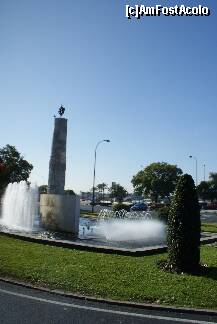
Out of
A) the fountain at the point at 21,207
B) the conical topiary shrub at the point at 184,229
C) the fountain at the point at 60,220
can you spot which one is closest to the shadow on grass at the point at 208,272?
the conical topiary shrub at the point at 184,229

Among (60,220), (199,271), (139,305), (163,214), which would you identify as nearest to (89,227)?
(60,220)

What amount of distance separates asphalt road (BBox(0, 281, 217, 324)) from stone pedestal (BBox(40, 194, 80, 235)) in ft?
40.0

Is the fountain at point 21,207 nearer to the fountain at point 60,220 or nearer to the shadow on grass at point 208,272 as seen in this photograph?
the fountain at point 60,220

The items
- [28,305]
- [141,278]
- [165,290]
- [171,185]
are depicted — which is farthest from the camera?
[171,185]

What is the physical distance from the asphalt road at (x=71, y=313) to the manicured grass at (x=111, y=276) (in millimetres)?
523

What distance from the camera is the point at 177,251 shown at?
11250 mm

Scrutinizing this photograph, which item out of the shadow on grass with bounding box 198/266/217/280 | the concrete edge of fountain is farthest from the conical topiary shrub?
the concrete edge of fountain

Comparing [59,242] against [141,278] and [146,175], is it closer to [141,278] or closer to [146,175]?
[141,278]

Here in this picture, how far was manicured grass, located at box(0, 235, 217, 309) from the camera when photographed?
348 inches

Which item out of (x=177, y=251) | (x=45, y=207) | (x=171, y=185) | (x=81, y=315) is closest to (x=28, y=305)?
(x=81, y=315)

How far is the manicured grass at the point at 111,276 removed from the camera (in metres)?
8.83

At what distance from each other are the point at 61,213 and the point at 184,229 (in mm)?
11223

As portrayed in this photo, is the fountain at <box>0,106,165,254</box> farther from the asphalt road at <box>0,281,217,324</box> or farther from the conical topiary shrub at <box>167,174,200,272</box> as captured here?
the asphalt road at <box>0,281,217,324</box>

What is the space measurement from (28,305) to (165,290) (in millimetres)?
2814
